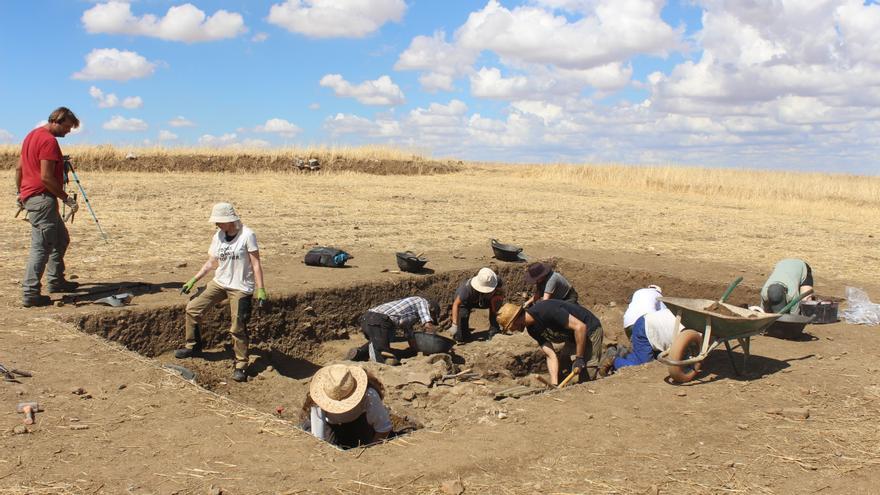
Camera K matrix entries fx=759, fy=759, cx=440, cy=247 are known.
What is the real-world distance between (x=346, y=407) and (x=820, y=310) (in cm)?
600

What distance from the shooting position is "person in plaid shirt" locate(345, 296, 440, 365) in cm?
848

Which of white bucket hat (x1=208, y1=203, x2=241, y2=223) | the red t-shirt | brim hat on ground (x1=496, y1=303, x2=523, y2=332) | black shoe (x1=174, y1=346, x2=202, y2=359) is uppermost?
the red t-shirt

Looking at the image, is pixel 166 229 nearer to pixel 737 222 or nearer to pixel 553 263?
pixel 553 263

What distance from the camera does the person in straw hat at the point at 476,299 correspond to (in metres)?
9.45

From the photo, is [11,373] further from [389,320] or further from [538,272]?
[538,272]

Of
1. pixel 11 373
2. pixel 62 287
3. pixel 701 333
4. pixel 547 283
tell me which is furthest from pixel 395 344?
pixel 11 373

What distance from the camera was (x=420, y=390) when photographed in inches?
289

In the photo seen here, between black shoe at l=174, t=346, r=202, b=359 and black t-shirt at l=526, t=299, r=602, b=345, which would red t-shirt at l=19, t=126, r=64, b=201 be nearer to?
black shoe at l=174, t=346, r=202, b=359

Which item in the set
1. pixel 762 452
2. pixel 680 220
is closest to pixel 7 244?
pixel 762 452

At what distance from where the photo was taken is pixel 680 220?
58.2 ft

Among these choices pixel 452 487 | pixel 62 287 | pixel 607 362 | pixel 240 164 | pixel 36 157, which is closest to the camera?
pixel 452 487

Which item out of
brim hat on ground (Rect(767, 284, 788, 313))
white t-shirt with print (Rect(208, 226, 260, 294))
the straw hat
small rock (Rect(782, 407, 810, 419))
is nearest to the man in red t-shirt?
white t-shirt with print (Rect(208, 226, 260, 294))

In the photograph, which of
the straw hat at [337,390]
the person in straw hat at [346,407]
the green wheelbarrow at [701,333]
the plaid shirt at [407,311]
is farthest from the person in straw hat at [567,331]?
the straw hat at [337,390]

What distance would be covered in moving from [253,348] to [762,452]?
5.74 metres
